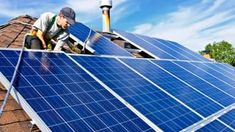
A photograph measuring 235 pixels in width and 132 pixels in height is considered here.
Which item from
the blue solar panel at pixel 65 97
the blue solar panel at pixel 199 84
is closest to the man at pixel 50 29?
the blue solar panel at pixel 65 97

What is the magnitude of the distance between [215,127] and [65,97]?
291 centimetres

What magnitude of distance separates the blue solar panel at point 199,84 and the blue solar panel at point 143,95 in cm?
200

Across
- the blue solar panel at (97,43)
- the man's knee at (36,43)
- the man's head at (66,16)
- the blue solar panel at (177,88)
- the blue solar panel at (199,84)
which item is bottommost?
the blue solar panel at (199,84)

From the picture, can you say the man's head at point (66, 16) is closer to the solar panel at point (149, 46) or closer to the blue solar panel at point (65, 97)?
the blue solar panel at point (65, 97)

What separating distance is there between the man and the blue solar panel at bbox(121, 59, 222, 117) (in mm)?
1520

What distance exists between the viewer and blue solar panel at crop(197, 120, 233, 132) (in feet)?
21.8

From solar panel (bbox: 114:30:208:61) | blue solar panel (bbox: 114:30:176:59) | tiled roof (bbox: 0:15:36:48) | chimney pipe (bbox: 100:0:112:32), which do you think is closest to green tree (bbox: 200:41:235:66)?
chimney pipe (bbox: 100:0:112:32)

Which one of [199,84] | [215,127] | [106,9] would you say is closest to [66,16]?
[215,127]

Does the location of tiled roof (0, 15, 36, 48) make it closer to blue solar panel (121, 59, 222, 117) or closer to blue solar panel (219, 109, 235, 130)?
blue solar panel (121, 59, 222, 117)

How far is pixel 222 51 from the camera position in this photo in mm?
55344

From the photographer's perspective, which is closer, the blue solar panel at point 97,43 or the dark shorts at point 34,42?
the dark shorts at point 34,42

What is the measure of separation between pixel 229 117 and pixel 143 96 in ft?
6.84

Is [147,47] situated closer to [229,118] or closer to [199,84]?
[199,84]

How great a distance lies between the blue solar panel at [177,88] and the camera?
25.7 feet
